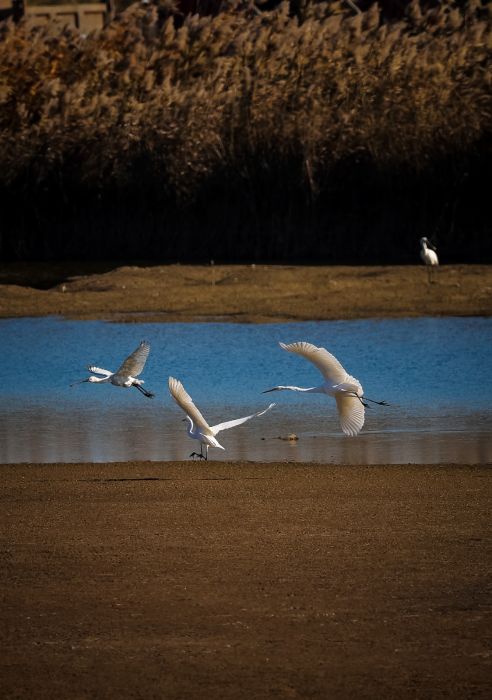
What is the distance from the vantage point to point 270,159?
73.7ft

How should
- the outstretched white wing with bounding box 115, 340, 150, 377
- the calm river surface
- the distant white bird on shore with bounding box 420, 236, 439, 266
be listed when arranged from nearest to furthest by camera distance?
the outstretched white wing with bounding box 115, 340, 150, 377 < the calm river surface < the distant white bird on shore with bounding box 420, 236, 439, 266

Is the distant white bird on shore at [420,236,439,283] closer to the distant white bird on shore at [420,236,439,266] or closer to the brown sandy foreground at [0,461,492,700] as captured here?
the distant white bird on shore at [420,236,439,266]

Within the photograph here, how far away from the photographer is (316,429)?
11.6 m

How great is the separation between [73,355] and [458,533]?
881 cm

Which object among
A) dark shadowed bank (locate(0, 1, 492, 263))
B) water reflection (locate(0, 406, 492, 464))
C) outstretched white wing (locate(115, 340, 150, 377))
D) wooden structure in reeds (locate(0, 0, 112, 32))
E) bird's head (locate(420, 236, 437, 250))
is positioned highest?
wooden structure in reeds (locate(0, 0, 112, 32))

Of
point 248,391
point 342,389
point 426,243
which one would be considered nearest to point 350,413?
point 342,389

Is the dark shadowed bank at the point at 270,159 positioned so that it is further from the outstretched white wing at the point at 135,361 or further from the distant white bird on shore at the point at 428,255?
the outstretched white wing at the point at 135,361

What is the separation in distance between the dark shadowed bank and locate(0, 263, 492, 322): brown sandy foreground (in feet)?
4.92

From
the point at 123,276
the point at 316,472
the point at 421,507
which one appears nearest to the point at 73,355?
the point at 123,276

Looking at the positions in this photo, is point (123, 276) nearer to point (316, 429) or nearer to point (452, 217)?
point (452, 217)

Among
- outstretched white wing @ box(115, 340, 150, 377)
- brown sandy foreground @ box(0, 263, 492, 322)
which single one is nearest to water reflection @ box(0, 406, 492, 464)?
outstretched white wing @ box(115, 340, 150, 377)

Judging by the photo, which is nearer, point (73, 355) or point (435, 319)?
point (73, 355)

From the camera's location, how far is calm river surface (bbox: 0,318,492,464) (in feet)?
35.2

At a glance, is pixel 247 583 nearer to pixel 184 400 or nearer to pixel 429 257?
pixel 184 400
